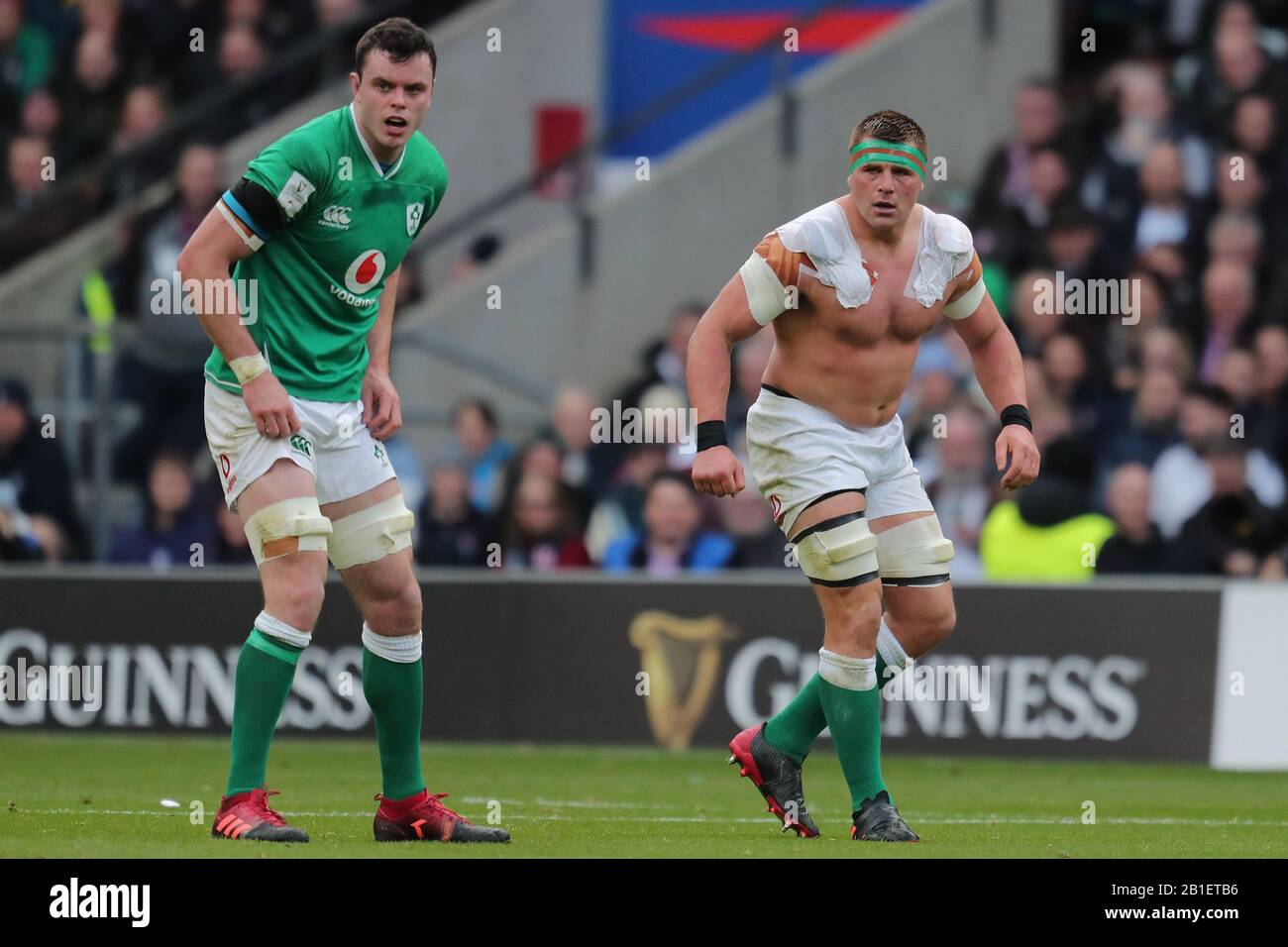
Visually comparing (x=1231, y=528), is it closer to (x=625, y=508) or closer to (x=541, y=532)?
(x=625, y=508)

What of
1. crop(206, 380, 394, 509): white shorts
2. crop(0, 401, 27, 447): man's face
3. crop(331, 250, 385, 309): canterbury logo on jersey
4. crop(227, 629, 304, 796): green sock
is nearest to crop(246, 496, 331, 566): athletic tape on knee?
crop(206, 380, 394, 509): white shorts

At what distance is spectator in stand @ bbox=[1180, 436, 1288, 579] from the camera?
13227 millimetres

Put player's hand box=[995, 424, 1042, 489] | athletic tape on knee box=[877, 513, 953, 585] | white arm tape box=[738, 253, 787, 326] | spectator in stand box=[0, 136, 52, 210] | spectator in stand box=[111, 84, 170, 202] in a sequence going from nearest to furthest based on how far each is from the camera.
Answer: white arm tape box=[738, 253, 787, 326], player's hand box=[995, 424, 1042, 489], athletic tape on knee box=[877, 513, 953, 585], spectator in stand box=[111, 84, 170, 202], spectator in stand box=[0, 136, 52, 210]

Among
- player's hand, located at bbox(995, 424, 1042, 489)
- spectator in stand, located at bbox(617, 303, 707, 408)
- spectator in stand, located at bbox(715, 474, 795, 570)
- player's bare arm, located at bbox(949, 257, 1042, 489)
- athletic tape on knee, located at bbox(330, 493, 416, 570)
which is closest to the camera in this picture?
athletic tape on knee, located at bbox(330, 493, 416, 570)

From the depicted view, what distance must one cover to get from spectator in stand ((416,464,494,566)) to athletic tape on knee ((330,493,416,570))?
20.4 ft

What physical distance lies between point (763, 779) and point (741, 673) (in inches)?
173

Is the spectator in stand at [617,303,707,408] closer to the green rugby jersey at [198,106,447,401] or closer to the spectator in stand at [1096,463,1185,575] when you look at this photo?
the spectator in stand at [1096,463,1185,575]

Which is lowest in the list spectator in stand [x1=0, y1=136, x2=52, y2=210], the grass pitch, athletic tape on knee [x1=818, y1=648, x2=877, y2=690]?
the grass pitch

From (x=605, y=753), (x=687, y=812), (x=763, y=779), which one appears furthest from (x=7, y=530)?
(x=763, y=779)

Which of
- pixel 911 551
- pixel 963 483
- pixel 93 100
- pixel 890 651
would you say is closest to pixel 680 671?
Answer: pixel 963 483

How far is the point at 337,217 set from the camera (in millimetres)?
7848

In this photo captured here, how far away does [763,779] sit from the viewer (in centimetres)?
862

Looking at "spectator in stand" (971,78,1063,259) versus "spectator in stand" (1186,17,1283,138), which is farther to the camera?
"spectator in stand" (971,78,1063,259)

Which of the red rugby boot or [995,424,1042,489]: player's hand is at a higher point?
[995,424,1042,489]: player's hand
